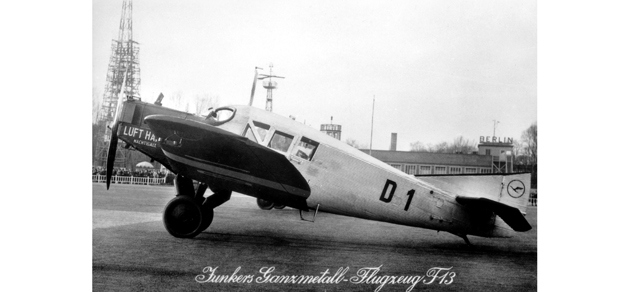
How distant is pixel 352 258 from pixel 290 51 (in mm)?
2402

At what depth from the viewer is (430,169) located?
448 cm

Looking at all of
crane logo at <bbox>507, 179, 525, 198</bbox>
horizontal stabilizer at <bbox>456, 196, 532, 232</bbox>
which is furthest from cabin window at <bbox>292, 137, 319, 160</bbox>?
crane logo at <bbox>507, 179, 525, 198</bbox>

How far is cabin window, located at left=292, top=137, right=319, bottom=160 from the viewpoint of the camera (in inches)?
173

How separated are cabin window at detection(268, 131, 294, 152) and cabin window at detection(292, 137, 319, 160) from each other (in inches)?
4.4

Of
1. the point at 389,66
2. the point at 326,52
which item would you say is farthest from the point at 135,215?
the point at 389,66

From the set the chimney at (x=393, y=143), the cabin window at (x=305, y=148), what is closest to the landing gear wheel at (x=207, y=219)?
the cabin window at (x=305, y=148)

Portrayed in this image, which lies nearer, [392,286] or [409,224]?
[392,286]

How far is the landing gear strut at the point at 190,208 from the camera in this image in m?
4.70

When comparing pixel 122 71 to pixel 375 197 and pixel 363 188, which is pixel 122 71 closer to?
pixel 363 188

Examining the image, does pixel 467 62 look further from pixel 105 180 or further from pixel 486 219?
pixel 105 180

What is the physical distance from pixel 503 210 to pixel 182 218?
3712 millimetres

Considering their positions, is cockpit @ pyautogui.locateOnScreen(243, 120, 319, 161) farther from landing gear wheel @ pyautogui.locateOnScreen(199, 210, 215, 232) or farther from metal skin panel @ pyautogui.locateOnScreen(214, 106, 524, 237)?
landing gear wheel @ pyautogui.locateOnScreen(199, 210, 215, 232)

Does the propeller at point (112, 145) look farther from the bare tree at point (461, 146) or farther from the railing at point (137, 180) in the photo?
the bare tree at point (461, 146)

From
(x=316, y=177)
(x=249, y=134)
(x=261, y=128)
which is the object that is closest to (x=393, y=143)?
(x=316, y=177)
